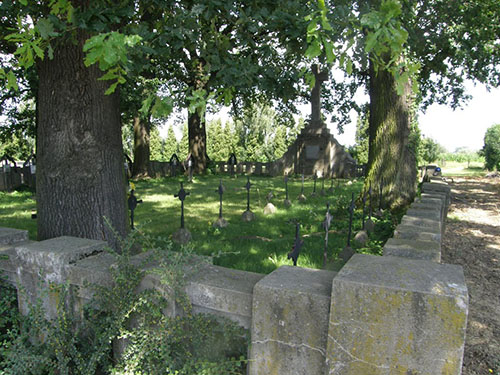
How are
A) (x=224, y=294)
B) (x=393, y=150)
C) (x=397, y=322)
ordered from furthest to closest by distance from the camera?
(x=393, y=150) → (x=224, y=294) → (x=397, y=322)

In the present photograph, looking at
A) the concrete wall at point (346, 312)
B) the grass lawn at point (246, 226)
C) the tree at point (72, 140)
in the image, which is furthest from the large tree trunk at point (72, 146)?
the concrete wall at point (346, 312)

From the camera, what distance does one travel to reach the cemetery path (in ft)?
10.4

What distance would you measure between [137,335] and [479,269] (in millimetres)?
5320

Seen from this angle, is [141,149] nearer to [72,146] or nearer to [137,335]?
[72,146]

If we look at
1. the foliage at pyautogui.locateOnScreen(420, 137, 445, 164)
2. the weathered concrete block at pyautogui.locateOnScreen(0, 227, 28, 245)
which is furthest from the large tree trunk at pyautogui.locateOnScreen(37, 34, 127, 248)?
the foliage at pyautogui.locateOnScreen(420, 137, 445, 164)

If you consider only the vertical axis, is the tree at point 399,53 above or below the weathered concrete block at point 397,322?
above

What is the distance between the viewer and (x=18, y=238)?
3.17 meters

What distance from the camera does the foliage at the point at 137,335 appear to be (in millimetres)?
2086

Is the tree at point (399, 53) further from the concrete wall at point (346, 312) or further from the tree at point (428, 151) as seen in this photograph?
the tree at point (428, 151)

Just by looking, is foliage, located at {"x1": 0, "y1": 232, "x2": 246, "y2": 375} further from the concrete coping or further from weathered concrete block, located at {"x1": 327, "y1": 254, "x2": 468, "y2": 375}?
the concrete coping

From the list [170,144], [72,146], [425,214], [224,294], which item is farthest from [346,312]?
[170,144]

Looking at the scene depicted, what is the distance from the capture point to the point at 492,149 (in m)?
30.2

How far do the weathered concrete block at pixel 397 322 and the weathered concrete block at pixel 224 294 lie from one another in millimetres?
526

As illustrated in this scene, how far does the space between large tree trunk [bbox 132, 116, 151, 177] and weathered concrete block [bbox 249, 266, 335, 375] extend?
17.8 meters
